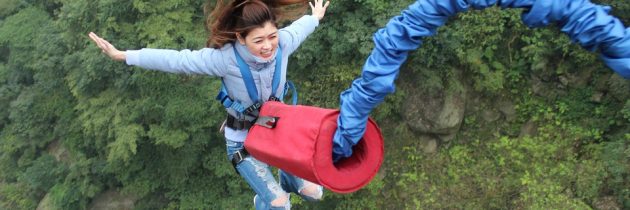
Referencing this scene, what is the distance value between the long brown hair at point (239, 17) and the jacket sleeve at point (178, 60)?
0.36 feet

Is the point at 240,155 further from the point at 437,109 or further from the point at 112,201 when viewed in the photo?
the point at 112,201

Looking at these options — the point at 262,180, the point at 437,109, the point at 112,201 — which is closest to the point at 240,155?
the point at 262,180

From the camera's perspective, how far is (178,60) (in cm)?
271

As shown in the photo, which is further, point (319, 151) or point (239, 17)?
point (239, 17)

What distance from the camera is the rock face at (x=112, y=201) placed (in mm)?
11969

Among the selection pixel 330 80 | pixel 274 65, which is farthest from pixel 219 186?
pixel 274 65

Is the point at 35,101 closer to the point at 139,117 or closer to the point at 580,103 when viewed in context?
the point at 139,117

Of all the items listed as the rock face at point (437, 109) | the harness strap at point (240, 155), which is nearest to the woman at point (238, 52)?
the harness strap at point (240, 155)

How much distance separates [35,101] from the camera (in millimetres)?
13305

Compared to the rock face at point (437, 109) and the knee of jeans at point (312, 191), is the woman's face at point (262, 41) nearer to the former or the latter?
the knee of jeans at point (312, 191)

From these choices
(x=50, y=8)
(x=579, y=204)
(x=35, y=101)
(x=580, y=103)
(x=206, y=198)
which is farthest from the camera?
(x=50, y=8)

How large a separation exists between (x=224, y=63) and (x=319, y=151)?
932 mm

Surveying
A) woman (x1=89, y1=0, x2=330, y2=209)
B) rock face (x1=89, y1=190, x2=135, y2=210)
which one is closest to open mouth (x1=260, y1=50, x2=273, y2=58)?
woman (x1=89, y1=0, x2=330, y2=209)

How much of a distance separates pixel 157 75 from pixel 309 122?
7505 millimetres
